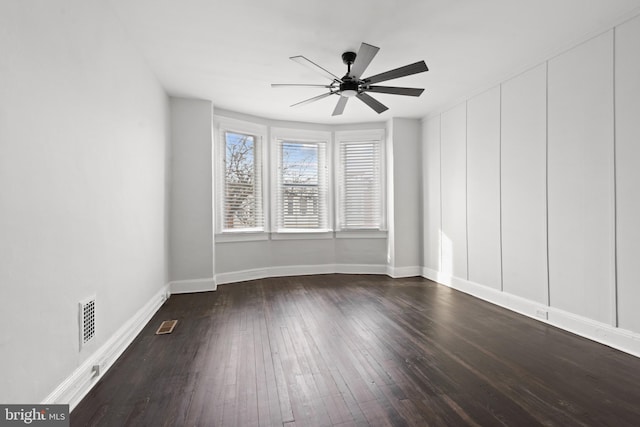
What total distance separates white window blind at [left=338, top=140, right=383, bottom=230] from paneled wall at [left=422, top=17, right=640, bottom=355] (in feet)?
4.95

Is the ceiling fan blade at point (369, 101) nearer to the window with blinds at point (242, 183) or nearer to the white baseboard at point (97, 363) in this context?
the window with blinds at point (242, 183)

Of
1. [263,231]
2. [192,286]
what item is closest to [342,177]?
[263,231]

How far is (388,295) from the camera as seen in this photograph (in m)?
4.22

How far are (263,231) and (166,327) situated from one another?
243 centimetres

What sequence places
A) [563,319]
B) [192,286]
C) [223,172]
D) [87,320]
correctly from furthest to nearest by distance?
[223,172] < [192,286] < [563,319] < [87,320]

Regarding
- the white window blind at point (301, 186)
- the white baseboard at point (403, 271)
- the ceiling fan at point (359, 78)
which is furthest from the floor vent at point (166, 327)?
the white baseboard at point (403, 271)

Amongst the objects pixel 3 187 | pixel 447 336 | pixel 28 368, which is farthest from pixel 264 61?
pixel 447 336

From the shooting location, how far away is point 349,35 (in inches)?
109

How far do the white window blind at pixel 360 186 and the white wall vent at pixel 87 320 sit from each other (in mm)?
4095

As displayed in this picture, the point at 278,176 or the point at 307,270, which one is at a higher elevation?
the point at 278,176

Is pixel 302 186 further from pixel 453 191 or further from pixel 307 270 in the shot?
pixel 453 191

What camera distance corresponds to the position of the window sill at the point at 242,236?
4805 mm

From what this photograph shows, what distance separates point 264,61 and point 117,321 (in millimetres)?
2845

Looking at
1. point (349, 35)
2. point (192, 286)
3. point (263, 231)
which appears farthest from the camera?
point (263, 231)
